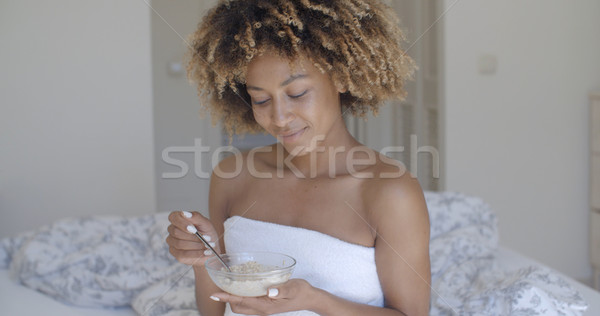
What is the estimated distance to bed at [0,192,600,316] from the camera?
51.8 inches

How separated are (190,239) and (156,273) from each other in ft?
1.84

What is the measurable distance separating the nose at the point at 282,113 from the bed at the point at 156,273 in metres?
0.55

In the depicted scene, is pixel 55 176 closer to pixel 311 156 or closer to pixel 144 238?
pixel 144 238

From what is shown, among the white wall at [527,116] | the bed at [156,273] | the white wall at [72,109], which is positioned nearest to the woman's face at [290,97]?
the bed at [156,273]

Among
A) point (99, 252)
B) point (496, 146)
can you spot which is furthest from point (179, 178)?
point (99, 252)

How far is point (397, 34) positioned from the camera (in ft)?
3.73

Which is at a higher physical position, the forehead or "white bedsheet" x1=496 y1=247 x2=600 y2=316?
the forehead

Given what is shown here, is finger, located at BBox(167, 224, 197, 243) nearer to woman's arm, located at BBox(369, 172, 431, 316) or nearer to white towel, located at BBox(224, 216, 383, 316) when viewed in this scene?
white towel, located at BBox(224, 216, 383, 316)

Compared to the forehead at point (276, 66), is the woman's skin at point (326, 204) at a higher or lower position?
lower

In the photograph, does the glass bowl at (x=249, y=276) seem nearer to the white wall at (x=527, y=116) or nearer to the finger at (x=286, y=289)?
the finger at (x=286, y=289)

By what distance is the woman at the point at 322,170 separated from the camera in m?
1.05

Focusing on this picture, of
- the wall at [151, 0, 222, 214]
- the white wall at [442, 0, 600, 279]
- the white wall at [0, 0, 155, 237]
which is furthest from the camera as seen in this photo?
the wall at [151, 0, 222, 214]

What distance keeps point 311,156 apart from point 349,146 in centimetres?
8

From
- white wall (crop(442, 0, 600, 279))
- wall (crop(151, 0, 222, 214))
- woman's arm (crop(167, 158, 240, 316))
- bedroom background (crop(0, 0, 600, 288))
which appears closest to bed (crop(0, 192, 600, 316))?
woman's arm (crop(167, 158, 240, 316))
